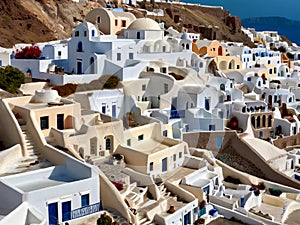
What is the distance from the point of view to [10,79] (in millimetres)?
26438

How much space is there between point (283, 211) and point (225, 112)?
9.77 meters

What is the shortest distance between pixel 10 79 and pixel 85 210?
11935 millimetres

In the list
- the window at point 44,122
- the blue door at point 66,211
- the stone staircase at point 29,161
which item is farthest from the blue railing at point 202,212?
the window at point 44,122

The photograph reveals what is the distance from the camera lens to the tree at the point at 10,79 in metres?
26.0

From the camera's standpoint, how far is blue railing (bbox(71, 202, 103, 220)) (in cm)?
1680

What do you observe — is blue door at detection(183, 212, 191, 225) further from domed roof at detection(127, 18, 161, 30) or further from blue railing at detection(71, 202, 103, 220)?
domed roof at detection(127, 18, 161, 30)

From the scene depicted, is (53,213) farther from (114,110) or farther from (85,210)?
(114,110)

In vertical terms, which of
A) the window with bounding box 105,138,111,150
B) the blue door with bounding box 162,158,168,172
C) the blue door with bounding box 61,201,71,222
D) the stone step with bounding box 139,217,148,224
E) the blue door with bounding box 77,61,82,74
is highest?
the blue door with bounding box 77,61,82,74

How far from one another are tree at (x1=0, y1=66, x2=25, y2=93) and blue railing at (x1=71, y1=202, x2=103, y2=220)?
10943 millimetres

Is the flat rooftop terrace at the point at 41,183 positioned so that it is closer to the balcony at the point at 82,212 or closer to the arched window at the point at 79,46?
the balcony at the point at 82,212

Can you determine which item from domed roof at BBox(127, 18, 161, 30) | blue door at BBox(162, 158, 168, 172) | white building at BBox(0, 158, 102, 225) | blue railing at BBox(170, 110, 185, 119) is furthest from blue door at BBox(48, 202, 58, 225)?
domed roof at BBox(127, 18, 161, 30)

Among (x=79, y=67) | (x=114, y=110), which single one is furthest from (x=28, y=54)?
(x=114, y=110)

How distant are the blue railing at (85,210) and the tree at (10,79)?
10943 millimetres

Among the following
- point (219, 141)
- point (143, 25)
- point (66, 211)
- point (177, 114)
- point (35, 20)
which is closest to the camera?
point (66, 211)
